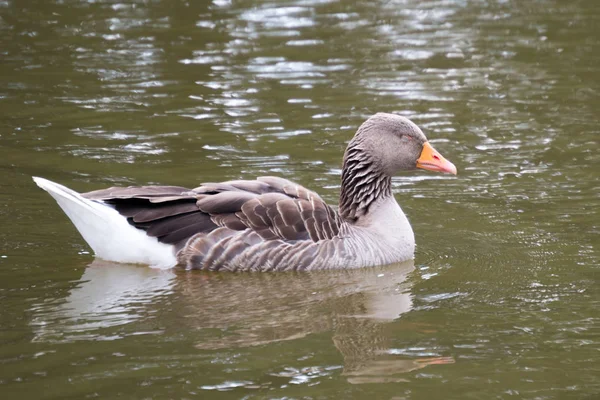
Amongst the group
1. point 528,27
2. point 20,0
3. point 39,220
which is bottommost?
point 39,220

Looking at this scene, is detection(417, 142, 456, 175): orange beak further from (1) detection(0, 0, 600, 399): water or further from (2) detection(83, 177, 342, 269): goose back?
(2) detection(83, 177, 342, 269): goose back

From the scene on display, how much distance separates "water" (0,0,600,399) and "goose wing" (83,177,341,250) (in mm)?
451

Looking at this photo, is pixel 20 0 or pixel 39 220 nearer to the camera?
pixel 39 220

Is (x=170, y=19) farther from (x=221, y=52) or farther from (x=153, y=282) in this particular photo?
(x=153, y=282)

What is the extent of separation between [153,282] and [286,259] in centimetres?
129

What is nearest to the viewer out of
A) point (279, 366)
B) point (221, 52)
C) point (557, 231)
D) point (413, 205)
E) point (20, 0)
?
point (279, 366)

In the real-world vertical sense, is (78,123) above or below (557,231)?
above

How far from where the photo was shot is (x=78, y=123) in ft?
50.4

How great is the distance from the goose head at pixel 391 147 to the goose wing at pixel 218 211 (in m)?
0.82

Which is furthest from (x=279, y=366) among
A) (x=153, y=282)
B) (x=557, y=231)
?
(x=557, y=231)

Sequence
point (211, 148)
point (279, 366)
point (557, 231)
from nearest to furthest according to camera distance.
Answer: point (279, 366), point (557, 231), point (211, 148)

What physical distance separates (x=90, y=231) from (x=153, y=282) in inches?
31.2

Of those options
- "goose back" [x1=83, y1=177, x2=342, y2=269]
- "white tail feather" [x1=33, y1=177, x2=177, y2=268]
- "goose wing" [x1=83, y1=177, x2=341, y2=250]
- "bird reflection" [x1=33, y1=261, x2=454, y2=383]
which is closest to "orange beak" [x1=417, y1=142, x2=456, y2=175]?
"bird reflection" [x1=33, y1=261, x2=454, y2=383]

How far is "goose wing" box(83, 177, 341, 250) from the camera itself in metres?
10.3
